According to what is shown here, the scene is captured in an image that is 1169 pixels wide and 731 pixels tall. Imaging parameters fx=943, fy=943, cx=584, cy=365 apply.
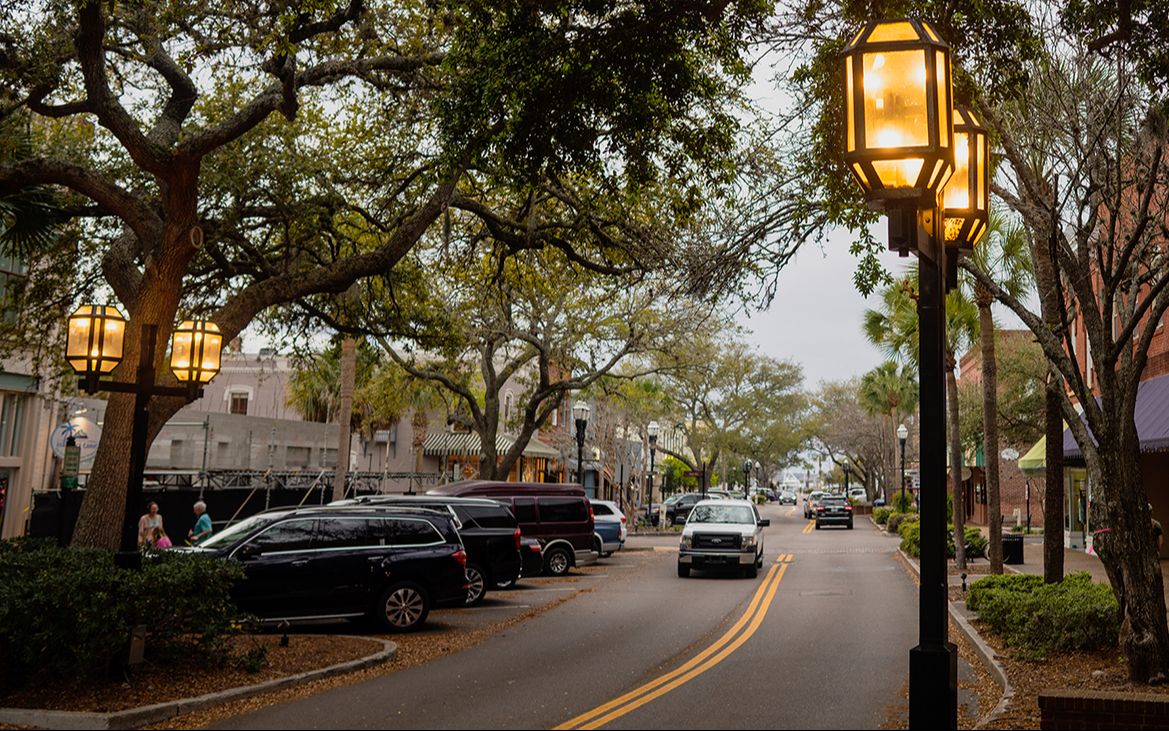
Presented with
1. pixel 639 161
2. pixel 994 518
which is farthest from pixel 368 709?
pixel 994 518

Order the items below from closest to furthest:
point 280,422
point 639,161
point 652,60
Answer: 1. point 652,60
2. point 639,161
3. point 280,422

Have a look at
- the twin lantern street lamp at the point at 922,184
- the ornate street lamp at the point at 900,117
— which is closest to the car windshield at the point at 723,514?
the twin lantern street lamp at the point at 922,184

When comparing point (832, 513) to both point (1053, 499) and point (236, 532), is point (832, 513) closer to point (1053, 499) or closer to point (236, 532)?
point (1053, 499)

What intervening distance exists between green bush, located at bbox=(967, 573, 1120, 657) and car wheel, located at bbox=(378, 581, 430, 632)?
815 centimetres

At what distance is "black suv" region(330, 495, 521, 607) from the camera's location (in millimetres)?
17516

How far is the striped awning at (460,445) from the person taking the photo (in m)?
45.9

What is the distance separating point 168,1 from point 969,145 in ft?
39.8

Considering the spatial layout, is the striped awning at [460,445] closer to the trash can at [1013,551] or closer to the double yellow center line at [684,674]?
the trash can at [1013,551]

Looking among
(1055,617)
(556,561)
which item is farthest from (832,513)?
(1055,617)

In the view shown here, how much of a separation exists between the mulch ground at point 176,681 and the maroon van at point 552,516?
10.2 metres

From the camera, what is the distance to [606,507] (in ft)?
95.9

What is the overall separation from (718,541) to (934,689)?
18.6 m

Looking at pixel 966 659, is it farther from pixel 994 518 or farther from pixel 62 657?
pixel 62 657

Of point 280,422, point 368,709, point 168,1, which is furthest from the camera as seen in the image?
point 280,422
